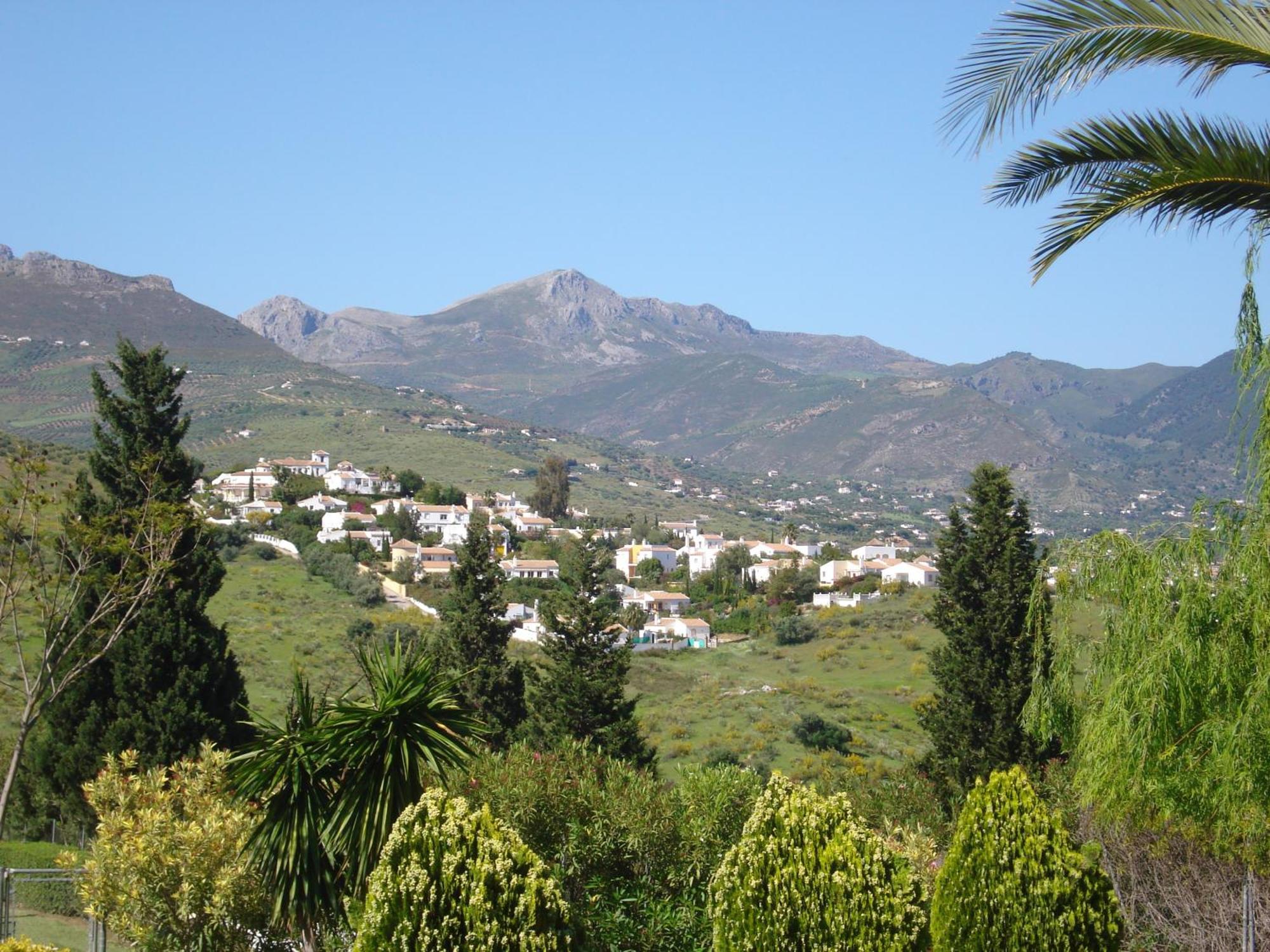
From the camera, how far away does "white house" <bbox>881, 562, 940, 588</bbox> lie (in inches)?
3268

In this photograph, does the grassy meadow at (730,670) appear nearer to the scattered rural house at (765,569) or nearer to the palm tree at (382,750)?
the palm tree at (382,750)

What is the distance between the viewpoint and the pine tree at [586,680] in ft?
75.7

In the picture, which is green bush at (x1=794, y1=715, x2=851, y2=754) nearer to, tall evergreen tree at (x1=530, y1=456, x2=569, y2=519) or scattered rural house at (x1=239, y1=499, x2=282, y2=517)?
scattered rural house at (x1=239, y1=499, x2=282, y2=517)

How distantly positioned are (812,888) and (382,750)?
3.15m

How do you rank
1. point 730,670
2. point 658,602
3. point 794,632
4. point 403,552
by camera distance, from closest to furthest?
point 730,670
point 794,632
point 403,552
point 658,602

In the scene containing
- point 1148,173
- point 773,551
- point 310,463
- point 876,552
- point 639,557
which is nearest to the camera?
point 1148,173

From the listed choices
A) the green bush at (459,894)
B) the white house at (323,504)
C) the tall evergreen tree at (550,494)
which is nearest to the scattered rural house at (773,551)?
the tall evergreen tree at (550,494)

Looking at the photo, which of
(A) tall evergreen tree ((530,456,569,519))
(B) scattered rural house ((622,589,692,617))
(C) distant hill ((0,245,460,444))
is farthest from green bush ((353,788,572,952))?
(C) distant hill ((0,245,460,444))

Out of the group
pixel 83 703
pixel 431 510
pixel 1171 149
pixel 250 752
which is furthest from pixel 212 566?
pixel 431 510

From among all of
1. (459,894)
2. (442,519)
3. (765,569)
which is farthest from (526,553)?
(459,894)

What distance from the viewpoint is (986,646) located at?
1950 cm

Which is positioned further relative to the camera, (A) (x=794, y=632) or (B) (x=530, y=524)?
(B) (x=530, y=524)

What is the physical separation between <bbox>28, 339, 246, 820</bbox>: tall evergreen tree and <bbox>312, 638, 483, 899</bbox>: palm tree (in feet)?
32.3

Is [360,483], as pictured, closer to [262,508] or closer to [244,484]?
[244,484]
